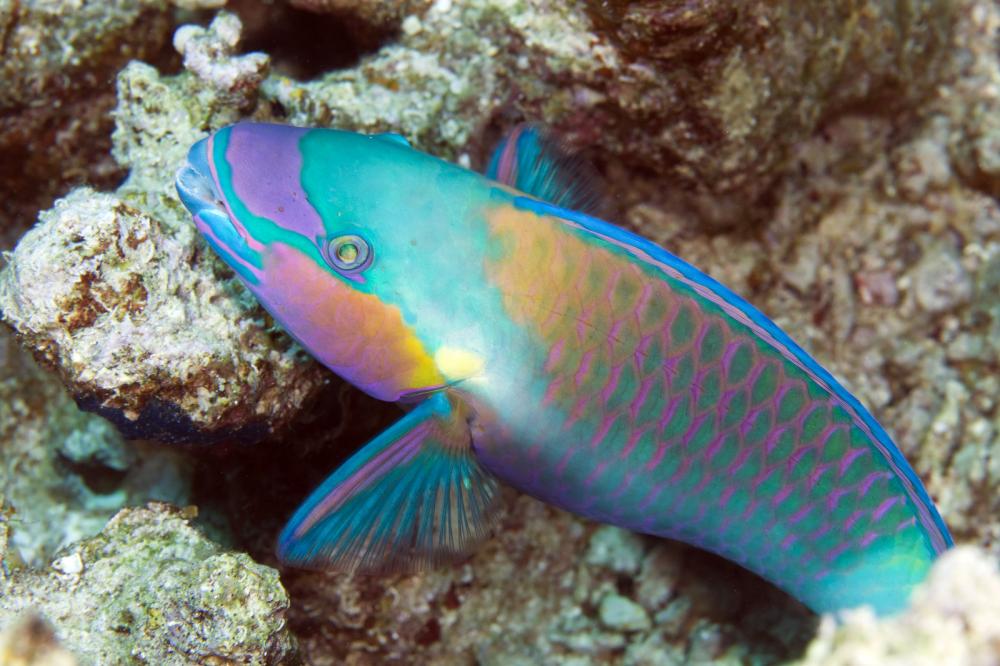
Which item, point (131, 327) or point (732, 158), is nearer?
point (131, 327)

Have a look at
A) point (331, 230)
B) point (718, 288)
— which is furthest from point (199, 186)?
point (718, 288)

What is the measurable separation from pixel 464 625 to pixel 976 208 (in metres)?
3.34

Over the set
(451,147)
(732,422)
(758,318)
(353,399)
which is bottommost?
(353,399)

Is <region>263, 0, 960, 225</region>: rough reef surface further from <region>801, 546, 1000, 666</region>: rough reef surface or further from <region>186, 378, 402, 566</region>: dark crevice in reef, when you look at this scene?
<region>801, 546, 1000, 666</region>: rough reef surface

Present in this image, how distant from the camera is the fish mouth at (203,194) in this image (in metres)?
2.10

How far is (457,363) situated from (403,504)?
1.56ft

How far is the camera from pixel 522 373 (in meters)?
2.30

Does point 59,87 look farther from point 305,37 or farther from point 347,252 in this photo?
point 347,252

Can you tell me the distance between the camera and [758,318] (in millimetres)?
2357

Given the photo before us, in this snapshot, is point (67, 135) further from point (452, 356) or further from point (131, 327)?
point (452, 356)

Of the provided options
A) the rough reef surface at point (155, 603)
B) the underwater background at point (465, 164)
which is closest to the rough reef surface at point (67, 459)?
the underwater background at point (465, 164)

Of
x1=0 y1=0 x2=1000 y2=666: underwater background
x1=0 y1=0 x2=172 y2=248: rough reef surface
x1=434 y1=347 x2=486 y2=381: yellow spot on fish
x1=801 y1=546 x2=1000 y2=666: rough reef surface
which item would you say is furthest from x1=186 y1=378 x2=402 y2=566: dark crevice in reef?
x1=801 y1=546 x2=1000 y2=666: rough reef surface

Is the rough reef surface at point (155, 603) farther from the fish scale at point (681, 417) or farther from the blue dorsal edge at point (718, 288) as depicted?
the blue dorsal edge at point (718, 288)

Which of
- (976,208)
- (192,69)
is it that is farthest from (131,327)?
(976,208)
